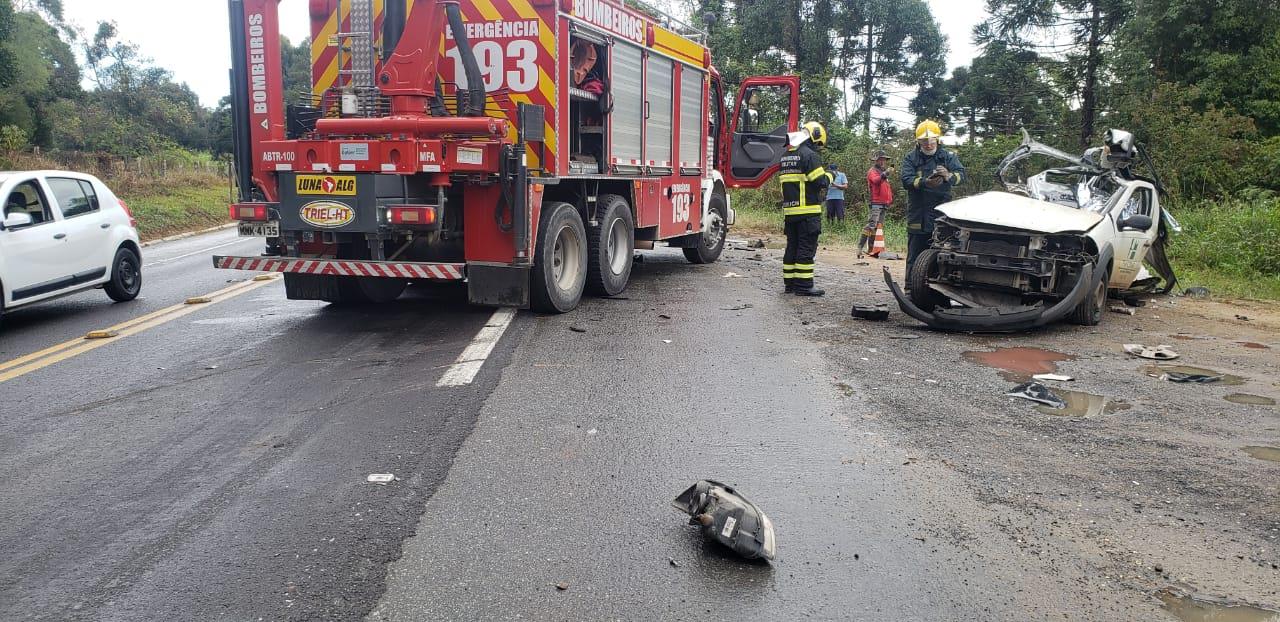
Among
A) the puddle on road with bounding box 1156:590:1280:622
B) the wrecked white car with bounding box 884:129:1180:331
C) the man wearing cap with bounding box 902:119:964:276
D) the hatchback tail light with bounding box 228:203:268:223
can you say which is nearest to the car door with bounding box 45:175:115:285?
the hatchback tail light with bounding box 228:203:268:223

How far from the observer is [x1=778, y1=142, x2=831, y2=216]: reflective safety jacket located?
35.0ft

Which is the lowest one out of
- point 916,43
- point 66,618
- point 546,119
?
point 66,618

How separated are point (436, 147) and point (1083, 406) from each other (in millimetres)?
5090

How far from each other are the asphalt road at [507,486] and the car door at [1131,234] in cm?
245

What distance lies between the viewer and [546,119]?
8.71 meters

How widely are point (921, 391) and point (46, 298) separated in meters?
7.78

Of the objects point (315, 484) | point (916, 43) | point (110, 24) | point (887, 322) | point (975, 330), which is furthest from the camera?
point (110, 24)

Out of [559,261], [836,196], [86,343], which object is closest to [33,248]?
[86,343]

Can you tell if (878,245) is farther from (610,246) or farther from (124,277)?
(124,277)

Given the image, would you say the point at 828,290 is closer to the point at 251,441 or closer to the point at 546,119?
the point at 546,119

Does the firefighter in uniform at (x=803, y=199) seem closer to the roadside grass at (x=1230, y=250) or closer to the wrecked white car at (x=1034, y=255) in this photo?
the wrecked white car at (x=1034, y=255)

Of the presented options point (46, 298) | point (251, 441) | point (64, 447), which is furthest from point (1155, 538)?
point (46, 298)

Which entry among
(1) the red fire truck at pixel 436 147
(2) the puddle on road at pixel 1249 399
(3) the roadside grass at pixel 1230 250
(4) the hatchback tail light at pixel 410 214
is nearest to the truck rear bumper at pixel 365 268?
(1) the red fire truck at pixel 436 147

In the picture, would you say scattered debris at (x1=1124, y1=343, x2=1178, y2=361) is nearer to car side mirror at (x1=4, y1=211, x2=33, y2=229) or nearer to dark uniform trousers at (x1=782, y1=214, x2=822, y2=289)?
dark uniform trousers at (x1=782, y1=214, x2=822, y2=289)
